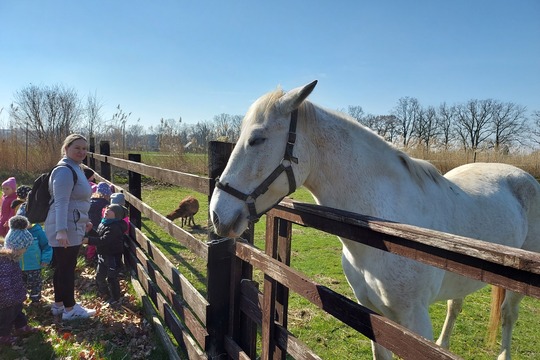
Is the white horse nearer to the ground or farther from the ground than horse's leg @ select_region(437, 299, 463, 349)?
farther from the ground

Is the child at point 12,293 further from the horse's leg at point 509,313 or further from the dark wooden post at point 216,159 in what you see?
the horse's leg at point 509,313

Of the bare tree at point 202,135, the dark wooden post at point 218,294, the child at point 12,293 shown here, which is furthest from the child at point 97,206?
the bare tree at point 202,135

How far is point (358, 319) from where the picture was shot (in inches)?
54.2

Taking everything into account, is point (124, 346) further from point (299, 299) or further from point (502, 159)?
point (502, 159)

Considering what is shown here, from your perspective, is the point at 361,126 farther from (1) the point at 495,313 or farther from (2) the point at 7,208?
(2) the point at 7,208

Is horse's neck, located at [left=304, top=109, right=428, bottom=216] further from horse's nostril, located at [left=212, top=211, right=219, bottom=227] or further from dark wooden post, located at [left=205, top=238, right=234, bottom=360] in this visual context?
dark wooden post, located at [left=205, top=238, right=234, bottom=360]

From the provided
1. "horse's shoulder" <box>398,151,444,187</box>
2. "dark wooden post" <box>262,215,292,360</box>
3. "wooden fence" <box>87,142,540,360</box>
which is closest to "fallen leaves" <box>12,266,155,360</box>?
"wooden fence" <box>87,142,540,360</box>

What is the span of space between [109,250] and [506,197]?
5050 mm

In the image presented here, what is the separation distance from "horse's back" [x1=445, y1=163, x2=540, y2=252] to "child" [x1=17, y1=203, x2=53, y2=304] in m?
5.26

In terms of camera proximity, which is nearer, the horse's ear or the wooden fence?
the wooden fence

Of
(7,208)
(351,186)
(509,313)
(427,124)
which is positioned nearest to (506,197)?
(509,313)

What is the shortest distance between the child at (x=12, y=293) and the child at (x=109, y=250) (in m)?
0.95

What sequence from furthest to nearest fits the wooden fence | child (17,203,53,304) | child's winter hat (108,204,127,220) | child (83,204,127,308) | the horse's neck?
child's winter hat (108,204,127,220) < child (83,204,127,308) < child (17,203,53,304) < the horse's neck < the wooden fence

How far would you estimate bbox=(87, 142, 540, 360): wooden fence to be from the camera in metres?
0.99
